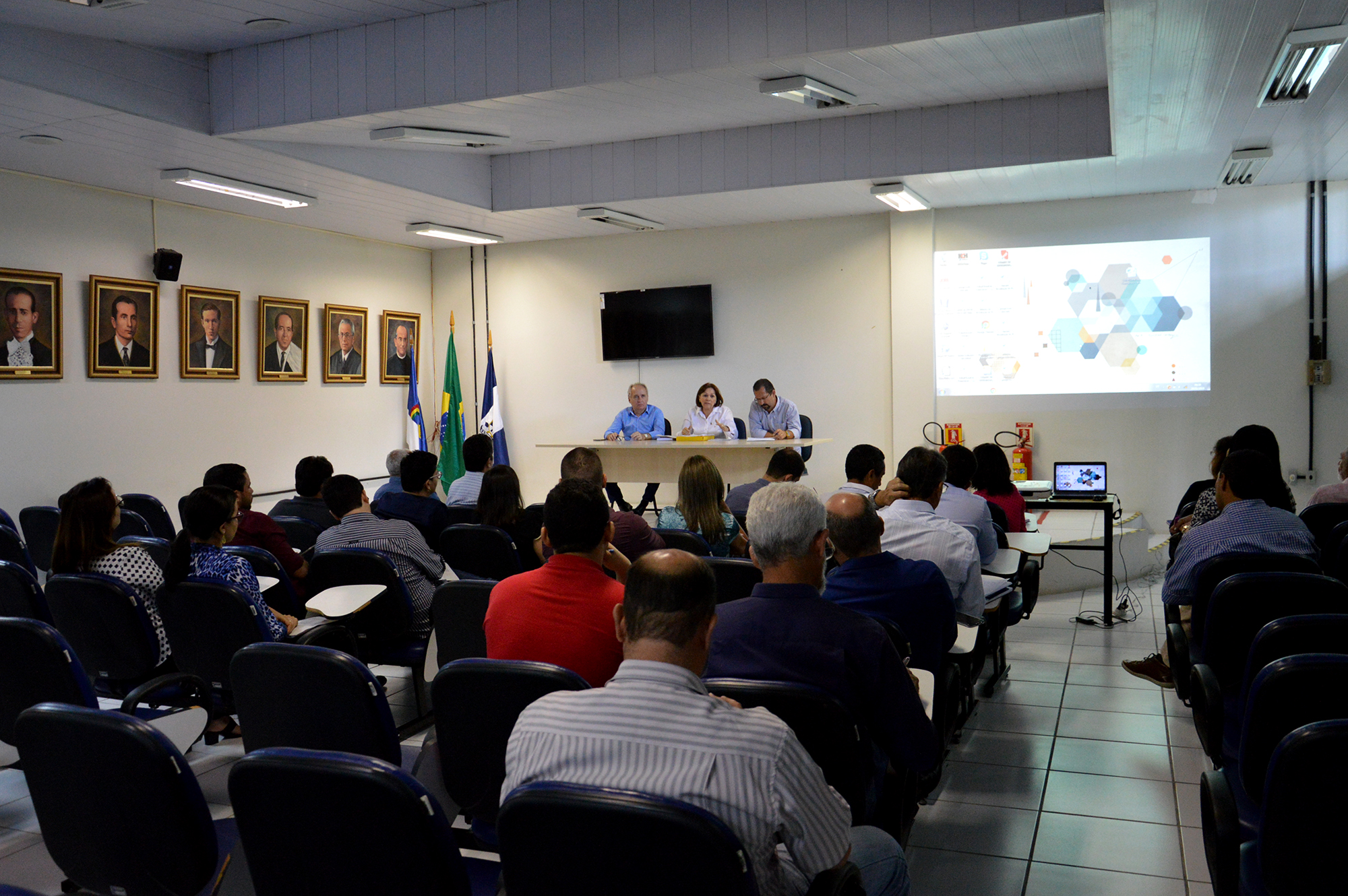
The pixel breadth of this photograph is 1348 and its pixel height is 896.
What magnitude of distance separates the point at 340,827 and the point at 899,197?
776 cm

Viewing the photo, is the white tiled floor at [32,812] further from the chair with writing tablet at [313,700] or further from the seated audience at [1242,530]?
the seated audience at [1242,530]

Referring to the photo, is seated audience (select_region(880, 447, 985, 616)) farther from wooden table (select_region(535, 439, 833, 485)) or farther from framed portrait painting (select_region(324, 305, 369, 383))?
framed portrait painting (select_region(324, 305, 369, 383))

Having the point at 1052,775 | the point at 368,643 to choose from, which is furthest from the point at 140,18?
the point at 1052,775

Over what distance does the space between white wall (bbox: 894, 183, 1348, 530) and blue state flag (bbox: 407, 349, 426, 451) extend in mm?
5478

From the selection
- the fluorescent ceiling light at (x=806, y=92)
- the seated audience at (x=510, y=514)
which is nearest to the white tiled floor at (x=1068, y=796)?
the seated audience at (x=510, y=514)

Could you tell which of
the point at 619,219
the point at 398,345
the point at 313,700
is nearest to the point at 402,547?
the point at 313,700

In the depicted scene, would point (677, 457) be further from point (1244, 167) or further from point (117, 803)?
point (117, 803)

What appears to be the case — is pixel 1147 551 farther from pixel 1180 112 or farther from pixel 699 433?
pixel 699 433

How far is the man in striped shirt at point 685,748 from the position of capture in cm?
145

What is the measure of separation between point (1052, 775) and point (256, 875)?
291 centimetres

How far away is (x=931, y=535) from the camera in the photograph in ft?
11.6

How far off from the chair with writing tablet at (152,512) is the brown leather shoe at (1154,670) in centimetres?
558

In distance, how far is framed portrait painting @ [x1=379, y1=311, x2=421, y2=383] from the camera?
1077 cm

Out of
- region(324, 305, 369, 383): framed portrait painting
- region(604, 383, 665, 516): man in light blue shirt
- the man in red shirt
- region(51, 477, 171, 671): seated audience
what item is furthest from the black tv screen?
the man in red shirt
